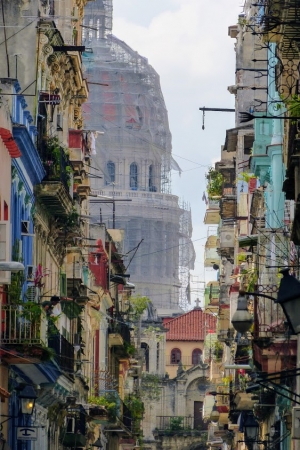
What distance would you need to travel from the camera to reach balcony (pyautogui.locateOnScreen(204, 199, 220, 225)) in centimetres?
7553

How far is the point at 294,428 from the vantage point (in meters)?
28.0

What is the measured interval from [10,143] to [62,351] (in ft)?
34.1

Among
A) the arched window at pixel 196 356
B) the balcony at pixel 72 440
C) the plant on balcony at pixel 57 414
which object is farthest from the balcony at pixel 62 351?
the arched window at pixel 196 356

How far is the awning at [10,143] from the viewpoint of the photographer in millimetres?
30125

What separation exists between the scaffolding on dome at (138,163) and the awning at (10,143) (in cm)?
10190

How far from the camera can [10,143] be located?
101ft

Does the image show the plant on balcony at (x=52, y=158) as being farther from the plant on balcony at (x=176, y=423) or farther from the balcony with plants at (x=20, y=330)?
the plant on balcony at (x=176, y=423)

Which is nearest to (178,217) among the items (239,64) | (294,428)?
(239,64)

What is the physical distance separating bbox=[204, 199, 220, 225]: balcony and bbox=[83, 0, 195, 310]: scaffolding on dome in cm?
5364

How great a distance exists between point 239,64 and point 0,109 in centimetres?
2955

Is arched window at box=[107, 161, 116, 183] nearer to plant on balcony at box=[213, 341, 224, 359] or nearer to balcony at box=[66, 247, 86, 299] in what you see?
plant on balcony at box=[213, 341, 224, 359]

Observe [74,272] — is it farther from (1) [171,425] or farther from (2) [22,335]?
(1) [171,425]

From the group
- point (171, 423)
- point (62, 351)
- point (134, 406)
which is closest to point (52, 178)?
point (62, 351)

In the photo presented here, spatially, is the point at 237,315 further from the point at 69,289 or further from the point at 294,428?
the point at 69,289
